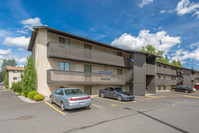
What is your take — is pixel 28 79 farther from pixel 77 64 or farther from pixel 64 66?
pixel 77 64

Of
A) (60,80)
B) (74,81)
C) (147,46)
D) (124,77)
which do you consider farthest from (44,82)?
(147,46)

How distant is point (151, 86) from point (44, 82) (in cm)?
1698

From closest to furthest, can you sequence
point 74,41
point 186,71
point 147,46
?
point 74,41 → point 186,71 → point 147,46

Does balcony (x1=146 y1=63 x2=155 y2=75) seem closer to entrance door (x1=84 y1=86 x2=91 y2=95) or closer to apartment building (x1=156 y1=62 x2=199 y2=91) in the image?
apartment building (x1=156 y1=62 x2=199 y2=91)

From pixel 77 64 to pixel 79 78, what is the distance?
2168 mm

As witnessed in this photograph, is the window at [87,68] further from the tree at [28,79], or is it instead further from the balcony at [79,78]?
the tree at [28,79]

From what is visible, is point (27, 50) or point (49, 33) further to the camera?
point (27, 50)

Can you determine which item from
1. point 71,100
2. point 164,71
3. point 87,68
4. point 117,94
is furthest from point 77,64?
point 164,71

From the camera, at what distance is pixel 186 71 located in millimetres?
34188

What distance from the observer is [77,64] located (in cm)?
1554

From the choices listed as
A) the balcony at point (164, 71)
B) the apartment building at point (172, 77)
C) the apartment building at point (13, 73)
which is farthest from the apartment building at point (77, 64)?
the apartment building at point (13, 73)

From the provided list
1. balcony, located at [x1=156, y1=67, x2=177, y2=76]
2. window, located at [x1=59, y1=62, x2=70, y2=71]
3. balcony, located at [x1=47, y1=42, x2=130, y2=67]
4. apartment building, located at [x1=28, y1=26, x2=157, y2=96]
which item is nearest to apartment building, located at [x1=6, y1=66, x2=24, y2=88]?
apartment building, located at [x1=28, y1=26, x2=157, y2=96]

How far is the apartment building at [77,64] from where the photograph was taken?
1320 centimetres

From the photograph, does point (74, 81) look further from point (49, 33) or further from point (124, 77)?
point (124, 77)
